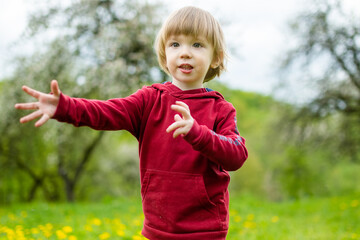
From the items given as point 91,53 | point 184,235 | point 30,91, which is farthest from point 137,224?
point 91,53

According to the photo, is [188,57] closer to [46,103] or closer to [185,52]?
[185,52]

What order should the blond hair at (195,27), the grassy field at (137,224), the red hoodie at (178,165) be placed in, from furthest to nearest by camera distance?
1. the grassy field at (137,224)
2. the blond hair at (195,27)
3. the red hoodie at (178,165)

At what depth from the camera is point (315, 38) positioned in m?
9.92

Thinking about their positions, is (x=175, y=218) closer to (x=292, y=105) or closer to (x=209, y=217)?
(x=209, y=217)

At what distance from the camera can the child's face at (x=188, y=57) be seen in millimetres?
1706

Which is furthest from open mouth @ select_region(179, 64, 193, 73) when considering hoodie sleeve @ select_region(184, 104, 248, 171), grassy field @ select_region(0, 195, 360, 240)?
grassy field @ select_region(0, 195, 360, 240)

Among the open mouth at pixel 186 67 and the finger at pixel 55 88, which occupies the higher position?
the open mouth at pixel 186 67

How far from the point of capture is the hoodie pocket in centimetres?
161

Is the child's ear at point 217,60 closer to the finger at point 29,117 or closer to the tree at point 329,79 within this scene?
the finger at point 29,117

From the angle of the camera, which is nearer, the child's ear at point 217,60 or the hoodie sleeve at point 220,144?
the hoodie sleeve at point 220,144

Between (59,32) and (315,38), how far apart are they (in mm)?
6876

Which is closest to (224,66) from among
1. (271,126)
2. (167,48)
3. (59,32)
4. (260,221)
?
(167,48)

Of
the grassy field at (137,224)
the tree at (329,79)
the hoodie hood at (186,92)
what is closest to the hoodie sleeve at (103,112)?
the hoodie hood at (186,92)

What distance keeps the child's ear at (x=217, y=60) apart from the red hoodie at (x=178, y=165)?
0.22 metres
